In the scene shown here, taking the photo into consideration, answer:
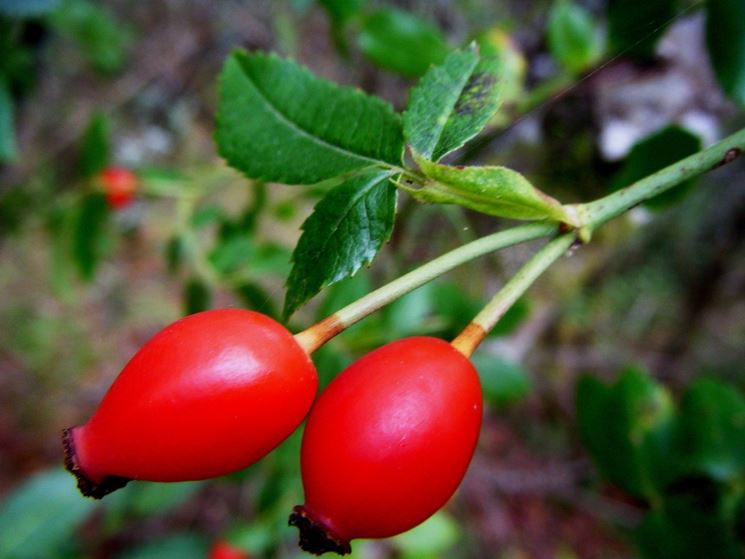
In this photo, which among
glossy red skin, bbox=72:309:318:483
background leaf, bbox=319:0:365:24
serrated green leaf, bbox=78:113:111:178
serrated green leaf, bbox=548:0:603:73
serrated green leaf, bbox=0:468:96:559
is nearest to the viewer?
glossy red skin, bbox=72:309:318:483

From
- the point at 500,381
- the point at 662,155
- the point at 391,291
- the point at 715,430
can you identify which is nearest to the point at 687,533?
the point at 715,430

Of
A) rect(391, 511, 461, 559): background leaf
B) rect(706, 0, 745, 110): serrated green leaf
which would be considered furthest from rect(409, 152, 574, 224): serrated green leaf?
rect(391, 511, 461, 559): background leaf

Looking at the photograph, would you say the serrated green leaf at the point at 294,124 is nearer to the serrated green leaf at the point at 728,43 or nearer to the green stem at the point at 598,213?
the green stem at the point at 598,213

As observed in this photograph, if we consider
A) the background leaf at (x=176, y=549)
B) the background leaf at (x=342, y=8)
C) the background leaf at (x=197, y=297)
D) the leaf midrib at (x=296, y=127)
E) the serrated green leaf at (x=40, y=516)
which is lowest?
the background leaf at (x=176, y=549)

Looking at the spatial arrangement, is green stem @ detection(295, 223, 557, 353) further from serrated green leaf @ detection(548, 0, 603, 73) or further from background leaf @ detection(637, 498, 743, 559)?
serrated green leaf @ detection(548, 0, 603, 73)

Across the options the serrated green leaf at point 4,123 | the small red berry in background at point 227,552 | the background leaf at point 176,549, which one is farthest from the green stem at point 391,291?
the background leaf at point 176,549

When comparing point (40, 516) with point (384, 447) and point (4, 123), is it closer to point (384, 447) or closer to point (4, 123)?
point (4, 123)

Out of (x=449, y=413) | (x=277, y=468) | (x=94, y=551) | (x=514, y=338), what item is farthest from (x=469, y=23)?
(x=94, y=551)
